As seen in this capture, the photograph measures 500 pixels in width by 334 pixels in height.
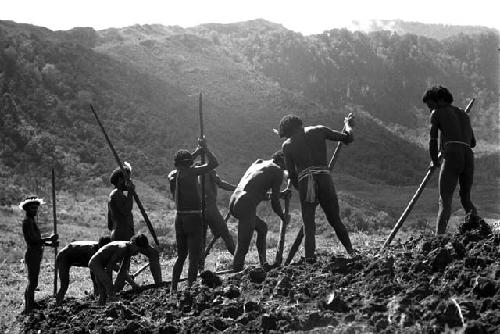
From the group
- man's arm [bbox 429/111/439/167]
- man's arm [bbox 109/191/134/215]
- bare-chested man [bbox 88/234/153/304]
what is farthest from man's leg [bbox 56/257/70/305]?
man's arm [bbox 429/111/439/167]

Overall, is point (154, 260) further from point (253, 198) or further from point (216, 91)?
point (216, 91)

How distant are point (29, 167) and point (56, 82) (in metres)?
12.5

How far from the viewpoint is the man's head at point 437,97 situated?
8.33m

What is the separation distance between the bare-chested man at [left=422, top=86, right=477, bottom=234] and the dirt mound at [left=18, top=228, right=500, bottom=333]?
670 millimetres

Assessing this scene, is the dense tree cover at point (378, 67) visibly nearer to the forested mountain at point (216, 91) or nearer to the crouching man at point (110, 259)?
the forested mountain at point (216, 91)

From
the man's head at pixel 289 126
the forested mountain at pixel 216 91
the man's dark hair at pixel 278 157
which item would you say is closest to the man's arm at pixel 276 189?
the man's dark hair at pixel 278 157

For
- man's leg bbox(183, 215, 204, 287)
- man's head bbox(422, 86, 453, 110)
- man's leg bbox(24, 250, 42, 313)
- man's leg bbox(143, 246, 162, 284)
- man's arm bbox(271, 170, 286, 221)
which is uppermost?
man's head bbox(422, 86, 453, 110)

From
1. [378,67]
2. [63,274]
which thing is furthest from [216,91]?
[63,274]

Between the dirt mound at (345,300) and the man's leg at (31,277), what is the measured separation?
1.36 meters

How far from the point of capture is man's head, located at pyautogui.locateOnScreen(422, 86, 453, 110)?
27.3ft

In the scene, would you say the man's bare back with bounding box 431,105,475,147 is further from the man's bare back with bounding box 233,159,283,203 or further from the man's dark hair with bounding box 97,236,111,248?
the man's dark hair with bounding box 97,236,111,248

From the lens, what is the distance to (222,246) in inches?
766

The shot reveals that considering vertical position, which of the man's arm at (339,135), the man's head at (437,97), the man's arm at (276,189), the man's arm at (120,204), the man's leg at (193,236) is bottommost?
the man's leg at (193,236)

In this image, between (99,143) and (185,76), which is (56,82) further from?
(185,76)
